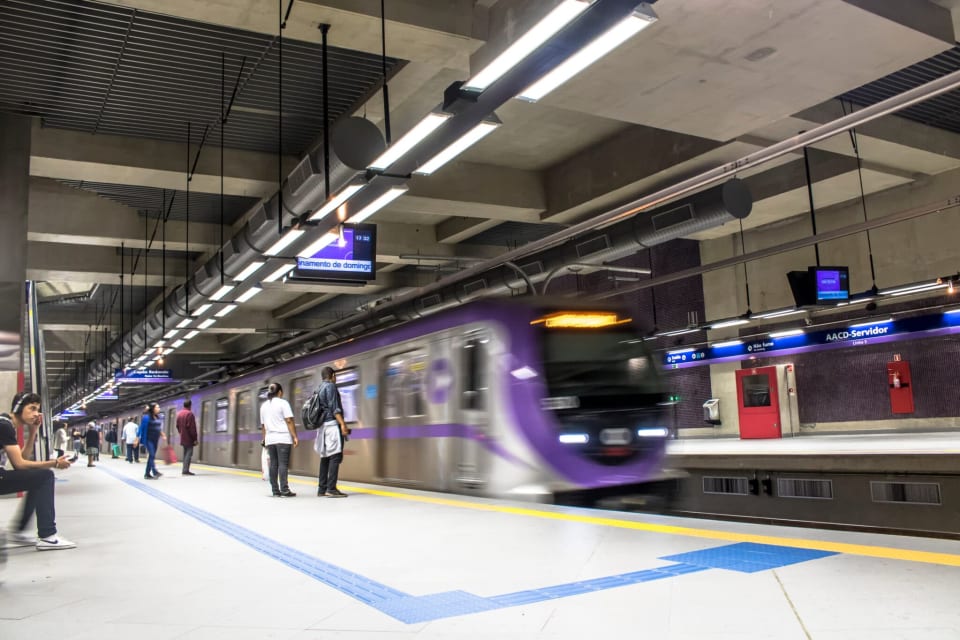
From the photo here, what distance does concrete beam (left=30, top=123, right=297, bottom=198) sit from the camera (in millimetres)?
9836

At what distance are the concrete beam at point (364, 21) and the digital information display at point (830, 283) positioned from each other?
306 inches

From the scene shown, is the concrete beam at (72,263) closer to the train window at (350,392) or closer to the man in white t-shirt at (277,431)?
the train window at (350,392)

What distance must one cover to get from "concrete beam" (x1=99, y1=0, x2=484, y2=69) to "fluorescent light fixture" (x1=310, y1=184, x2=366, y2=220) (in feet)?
4.57

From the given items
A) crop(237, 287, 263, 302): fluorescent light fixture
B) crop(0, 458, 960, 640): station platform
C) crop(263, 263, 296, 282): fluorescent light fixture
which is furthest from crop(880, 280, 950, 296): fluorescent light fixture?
crop(237, 287, 263, 302): fluorescent light fixture

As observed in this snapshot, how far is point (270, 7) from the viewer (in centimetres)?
634

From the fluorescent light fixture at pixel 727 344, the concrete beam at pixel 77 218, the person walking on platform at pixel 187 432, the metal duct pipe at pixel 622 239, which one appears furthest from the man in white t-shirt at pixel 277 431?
the fluorescent light fixture at pixel 727 344

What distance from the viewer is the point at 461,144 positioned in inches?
249

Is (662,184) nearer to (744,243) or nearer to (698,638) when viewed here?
(744,243)

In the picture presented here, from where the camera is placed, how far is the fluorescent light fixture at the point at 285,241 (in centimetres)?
854

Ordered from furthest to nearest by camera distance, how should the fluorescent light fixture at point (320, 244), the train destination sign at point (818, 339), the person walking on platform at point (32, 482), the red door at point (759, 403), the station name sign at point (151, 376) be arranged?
1. the station name sign at point (151, 376)
2. the red door at point (759, 403)
3. the train destination sign at point (818, 339)
4. the fluorescent light fixture at point (320, 244)
5. the person walking on platform at point (32, 482)

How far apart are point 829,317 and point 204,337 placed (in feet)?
76.4

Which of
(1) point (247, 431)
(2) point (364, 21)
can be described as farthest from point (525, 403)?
(1) point (247, 431)

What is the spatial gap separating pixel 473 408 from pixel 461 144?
3.01 meters

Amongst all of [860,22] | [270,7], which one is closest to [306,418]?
[270,7]
